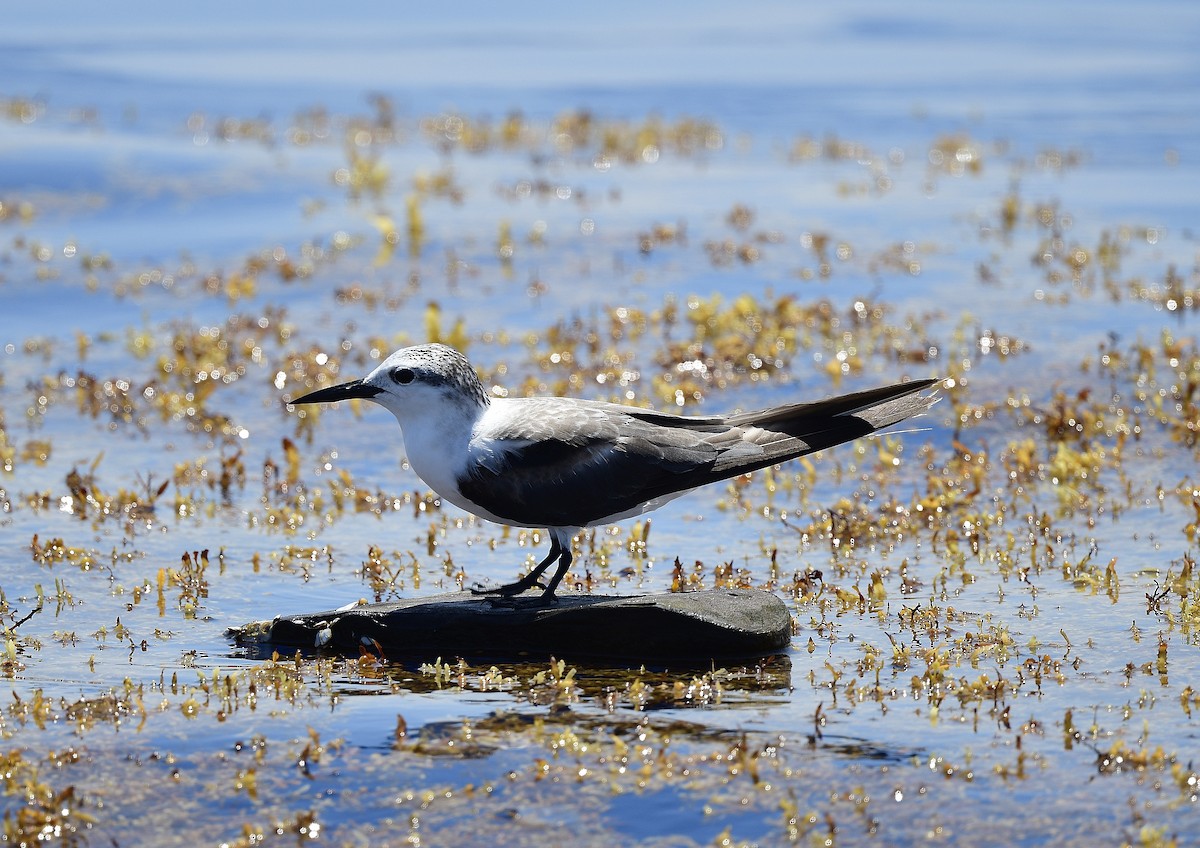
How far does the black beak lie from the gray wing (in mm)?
677

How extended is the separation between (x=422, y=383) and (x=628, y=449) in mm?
1085

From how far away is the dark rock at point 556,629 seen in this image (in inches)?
305

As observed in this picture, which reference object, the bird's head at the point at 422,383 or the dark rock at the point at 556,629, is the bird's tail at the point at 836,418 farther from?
the bird's head at the point at 422,383

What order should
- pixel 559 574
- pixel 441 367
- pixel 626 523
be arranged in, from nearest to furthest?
pixel 441 367 → pixel 559 574 → pixel 626 523

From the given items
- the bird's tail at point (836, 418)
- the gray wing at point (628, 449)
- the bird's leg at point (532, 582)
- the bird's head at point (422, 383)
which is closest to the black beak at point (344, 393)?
the bird's head at point (422, 383)

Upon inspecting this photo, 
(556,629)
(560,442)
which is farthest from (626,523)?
(556,629)

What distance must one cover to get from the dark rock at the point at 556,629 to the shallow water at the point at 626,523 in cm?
17

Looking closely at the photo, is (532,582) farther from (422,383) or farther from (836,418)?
(836,418)

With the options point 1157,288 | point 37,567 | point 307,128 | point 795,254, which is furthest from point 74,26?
point 37,567

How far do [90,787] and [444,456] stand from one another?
2430 millimetres

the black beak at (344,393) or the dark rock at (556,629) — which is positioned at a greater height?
the black beak at (344,393)

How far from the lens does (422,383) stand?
8.02m

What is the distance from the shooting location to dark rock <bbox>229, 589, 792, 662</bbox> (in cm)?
774

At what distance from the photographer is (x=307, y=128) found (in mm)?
28469
